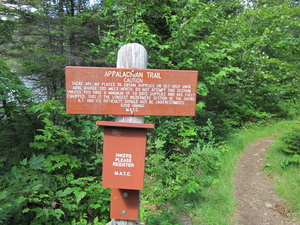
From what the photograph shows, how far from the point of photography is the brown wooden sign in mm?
1746

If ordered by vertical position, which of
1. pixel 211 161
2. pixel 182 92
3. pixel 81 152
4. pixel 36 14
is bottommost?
pixel 211 161

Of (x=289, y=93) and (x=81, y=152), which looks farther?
(x=289, y=93)

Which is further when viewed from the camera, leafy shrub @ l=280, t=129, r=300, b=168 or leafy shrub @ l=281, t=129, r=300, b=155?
leafy shrub @ l=281, t=129, r=300, b=155

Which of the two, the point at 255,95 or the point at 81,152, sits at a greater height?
the point at 255,95

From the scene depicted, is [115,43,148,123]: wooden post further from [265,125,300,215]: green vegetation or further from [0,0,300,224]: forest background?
[265,125,300,215]: green vegetation

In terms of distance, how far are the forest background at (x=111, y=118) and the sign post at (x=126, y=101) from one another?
117cm

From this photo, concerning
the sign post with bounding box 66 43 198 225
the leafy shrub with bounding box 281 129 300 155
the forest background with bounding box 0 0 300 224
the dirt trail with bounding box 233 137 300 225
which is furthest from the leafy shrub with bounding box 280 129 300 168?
the sign post with bounding box 66 43 198 225

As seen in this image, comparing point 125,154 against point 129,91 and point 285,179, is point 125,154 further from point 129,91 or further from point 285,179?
point 285,179

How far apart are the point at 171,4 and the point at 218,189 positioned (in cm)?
419

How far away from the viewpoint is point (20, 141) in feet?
11.2

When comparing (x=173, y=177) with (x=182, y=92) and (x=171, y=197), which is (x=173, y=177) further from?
(x=182, y=92)

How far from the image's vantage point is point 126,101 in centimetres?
179

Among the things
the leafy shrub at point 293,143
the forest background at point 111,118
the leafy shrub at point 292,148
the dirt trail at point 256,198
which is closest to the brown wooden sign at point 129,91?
the forest background at point 111,118

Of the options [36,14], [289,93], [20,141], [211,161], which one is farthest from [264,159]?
[36,14]
